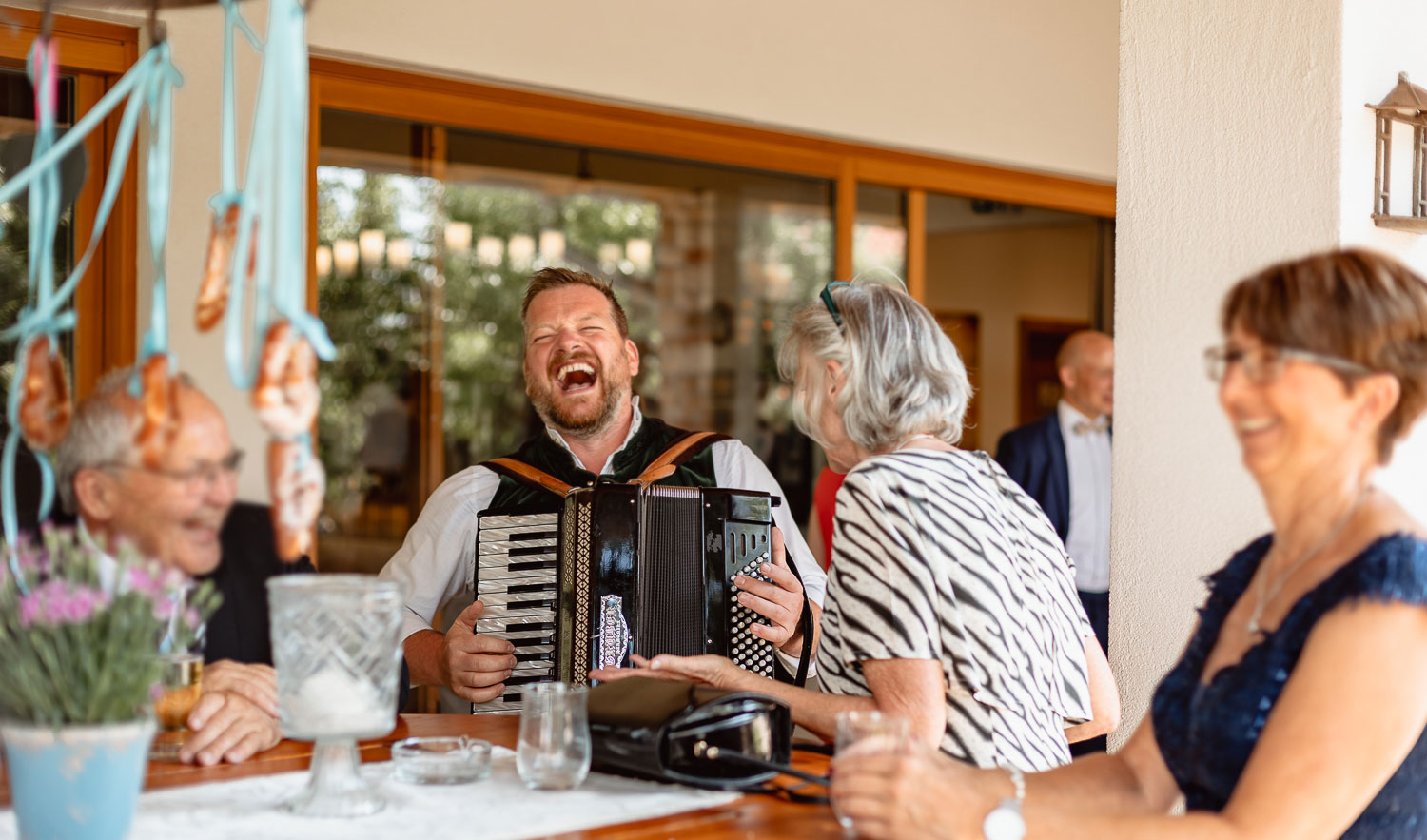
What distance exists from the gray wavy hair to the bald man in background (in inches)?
108

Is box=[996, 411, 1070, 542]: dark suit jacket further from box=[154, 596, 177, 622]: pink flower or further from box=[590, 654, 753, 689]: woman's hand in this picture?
box=[154, 596, 177, 622]: pink flower

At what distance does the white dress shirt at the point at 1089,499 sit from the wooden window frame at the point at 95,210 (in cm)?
313

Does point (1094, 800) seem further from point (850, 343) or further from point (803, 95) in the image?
point (803, 95)

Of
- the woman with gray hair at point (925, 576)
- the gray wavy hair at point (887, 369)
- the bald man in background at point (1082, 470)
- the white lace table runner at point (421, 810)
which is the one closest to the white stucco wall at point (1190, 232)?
the woman with gray hair at point (925, 576)

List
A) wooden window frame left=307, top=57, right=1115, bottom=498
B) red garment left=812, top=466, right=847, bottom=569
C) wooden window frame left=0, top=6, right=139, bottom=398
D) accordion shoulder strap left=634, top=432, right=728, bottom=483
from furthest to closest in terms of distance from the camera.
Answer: red garment left=812, top=466, right=847, bottom=569 → wooden window frame left=307, top=57, right=1115, bottom=498 → wooden window frame left=0, top=6, right=139, bottom=398 → accordion shoulder strap left=634, top=432, right=728, bottom=483

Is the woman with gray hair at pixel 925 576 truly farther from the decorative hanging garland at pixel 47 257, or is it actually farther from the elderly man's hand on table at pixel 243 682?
the decorative hanging garland at pixel 47 257

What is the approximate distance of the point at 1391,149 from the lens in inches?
96.7

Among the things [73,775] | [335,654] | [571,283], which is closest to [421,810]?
[335,654]

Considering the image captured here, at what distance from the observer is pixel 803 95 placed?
474 cm

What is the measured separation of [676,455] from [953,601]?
3.82ft

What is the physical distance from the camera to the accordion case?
175 cm

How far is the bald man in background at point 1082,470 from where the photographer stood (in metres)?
4.84

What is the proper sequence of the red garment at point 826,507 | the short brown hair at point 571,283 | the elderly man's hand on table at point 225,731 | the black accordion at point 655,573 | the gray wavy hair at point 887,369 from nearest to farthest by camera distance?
the elderly man's hand on table at point 225,731
the gray wavy hair at point 887,369
the black accordion at point 655,573
the short brown hair at point 571,283
the red garment at point 826,507

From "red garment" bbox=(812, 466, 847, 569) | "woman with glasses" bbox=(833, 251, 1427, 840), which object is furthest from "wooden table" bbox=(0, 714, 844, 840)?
"red garment" bbox=(812, 466, 847, 569)
